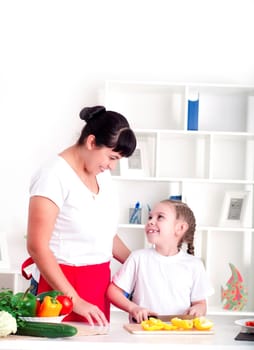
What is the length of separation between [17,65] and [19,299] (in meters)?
2.82

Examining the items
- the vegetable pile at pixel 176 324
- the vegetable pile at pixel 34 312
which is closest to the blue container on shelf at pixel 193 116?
the vegetable pile at pixel 176 324

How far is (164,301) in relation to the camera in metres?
3.04

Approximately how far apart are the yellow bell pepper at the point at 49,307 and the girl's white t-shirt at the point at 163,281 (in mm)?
494

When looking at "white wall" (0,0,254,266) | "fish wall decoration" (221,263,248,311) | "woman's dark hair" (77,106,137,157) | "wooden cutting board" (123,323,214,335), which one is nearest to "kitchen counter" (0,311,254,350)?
"wooden cutting board" (123,323,214,335)

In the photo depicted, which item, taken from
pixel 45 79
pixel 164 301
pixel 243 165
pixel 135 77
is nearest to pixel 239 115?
pixel 243 165

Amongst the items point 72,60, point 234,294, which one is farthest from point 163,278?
point 72,60

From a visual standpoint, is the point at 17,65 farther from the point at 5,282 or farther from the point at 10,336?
the point at 10,336

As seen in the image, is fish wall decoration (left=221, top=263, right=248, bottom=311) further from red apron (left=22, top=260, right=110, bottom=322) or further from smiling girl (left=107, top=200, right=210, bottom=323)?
red apron (left=22, top=260, right=110, bottom=322)

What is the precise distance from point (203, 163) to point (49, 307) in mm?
2757

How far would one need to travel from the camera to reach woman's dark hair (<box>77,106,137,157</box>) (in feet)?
9.53

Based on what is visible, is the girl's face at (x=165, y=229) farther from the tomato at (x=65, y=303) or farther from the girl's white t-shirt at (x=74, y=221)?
the tomato at (x=65, y=303)

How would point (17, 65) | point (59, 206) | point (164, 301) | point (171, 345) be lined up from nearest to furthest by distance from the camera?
point (171, 345), point (59, 206), point (164, 301), point (17, 65)

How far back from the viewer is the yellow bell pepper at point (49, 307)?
8.59ft

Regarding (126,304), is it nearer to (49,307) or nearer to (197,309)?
(197,309)
